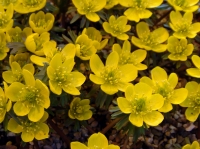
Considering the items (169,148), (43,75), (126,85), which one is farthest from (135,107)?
(169,148)

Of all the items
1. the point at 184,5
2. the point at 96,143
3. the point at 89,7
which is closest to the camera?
the point at 96,143

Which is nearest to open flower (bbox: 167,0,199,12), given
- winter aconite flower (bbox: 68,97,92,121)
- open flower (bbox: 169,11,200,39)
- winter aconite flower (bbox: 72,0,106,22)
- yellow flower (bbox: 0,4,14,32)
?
open flower (bbox: 169,11,200,39)

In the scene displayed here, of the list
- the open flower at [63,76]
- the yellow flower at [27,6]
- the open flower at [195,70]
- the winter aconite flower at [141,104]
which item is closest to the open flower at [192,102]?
the open flower at [195,70]

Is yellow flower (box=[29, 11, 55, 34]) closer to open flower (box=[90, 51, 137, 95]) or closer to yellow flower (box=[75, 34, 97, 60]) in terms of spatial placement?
yellow flower (box=[75, 34, 97, 60])

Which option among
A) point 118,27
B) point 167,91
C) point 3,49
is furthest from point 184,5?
point 3,49

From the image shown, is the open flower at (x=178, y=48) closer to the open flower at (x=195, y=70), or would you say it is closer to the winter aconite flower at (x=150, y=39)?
the winter aconite flower at (x=150, y=39)

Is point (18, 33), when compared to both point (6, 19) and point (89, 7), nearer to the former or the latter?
point (6, 19)
